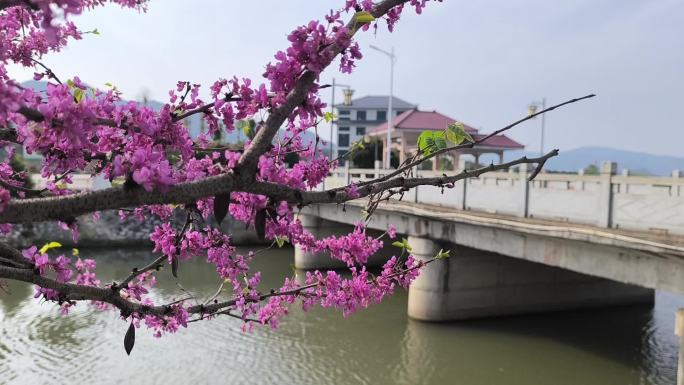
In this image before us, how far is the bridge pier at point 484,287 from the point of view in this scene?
12.1 metres

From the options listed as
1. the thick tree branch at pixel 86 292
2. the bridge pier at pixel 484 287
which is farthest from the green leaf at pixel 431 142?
the bridge pier at pixel 484 287

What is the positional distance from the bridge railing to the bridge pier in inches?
63.6

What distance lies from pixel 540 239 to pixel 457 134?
27.2ft

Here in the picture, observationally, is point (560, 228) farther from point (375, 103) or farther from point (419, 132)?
point (375, 103)

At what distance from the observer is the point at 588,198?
27.1ft

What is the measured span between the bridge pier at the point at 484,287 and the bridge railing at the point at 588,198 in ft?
Answer: 5.30

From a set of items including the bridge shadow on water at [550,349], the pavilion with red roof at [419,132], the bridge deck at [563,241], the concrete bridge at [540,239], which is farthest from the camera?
the pavilion with red roof at [419,132]

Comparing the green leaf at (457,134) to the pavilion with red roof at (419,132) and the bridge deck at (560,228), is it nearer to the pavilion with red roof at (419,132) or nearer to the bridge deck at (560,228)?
the bridge deck at (560,228)

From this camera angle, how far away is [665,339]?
39.0 feet

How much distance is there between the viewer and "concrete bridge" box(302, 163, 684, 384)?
24.1 ft

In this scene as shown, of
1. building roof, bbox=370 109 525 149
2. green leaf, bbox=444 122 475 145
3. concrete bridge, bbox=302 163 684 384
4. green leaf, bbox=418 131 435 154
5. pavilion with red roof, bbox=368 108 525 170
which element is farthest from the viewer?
building roof, bbox=370 109 525 149

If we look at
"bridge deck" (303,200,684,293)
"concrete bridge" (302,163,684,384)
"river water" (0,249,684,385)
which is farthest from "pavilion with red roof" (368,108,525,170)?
"river water" (0,249,684,385)

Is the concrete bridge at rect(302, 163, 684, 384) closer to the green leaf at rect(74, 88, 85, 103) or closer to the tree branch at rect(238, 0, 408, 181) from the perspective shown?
the tree branch at rect(238, 0, 408, 181)

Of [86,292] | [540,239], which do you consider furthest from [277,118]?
[540,239]
